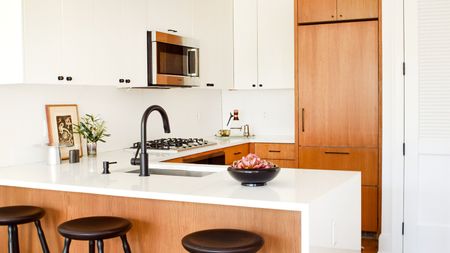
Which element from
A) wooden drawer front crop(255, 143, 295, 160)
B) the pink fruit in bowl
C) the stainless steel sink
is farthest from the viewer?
wooden drawer front crop(255, 143, 295, 160)

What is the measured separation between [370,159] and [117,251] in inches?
106

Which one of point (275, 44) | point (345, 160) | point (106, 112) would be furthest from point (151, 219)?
point (275, 44)

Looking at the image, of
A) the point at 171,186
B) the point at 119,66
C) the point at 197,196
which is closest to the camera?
the point at 197,196

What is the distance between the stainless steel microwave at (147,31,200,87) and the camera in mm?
4301

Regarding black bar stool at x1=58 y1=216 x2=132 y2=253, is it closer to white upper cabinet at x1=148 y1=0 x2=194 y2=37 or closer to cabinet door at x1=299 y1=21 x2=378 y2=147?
white upper cabinet at x1=148 y1=0 x2=194 y2=37

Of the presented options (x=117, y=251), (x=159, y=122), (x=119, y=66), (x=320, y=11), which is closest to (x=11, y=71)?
(x=119, y=66)

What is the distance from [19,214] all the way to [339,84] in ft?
10.0

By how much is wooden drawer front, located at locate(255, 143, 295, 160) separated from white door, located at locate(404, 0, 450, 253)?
53.1 inches

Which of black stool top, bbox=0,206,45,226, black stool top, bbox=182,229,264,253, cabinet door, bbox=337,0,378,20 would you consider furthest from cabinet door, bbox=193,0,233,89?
black stool top, bbox=182,229,264,253

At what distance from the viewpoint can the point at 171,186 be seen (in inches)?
102

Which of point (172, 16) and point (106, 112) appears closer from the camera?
point (106, 112)

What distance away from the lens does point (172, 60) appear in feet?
14.9

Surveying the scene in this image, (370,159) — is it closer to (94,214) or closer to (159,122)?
(159,122)

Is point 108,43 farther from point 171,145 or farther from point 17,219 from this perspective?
point 17,219
